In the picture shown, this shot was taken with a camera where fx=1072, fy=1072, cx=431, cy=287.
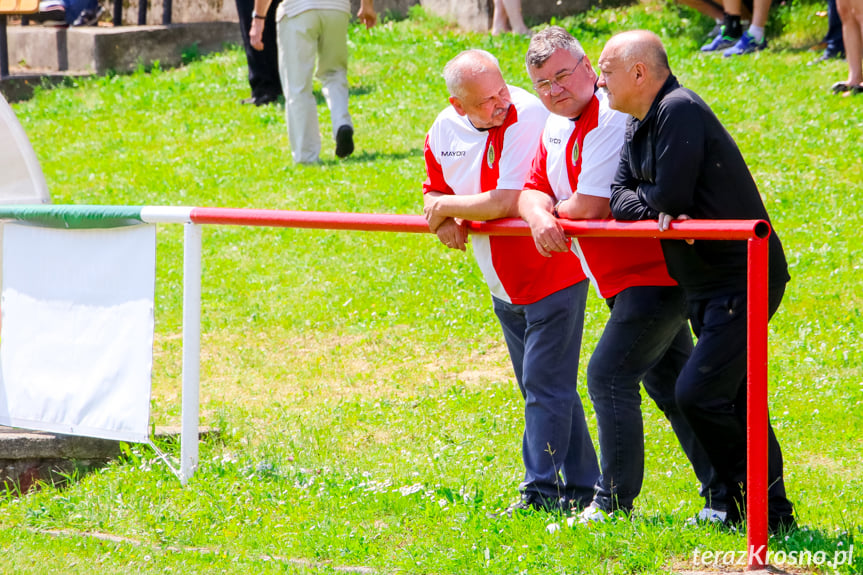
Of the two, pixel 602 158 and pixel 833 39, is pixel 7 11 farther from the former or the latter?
pixel 602 158

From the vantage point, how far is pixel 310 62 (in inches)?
390

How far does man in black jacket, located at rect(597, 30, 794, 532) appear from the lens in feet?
11.7

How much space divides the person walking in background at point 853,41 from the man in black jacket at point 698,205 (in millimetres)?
6633

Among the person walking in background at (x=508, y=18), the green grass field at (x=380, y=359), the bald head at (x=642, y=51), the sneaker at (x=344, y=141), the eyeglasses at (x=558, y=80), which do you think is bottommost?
the green grass field at (x=380, y=359)

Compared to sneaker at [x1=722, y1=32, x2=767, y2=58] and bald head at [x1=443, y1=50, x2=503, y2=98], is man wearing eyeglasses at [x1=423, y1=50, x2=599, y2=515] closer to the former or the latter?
bald head at [x1=443, y1=50, x2=503, y2=98]

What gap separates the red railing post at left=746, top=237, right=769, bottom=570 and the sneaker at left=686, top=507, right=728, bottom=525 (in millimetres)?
405

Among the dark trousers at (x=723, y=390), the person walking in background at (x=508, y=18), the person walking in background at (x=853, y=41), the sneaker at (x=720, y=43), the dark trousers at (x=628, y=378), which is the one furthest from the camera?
the person walking in background at (x=508, y=18)

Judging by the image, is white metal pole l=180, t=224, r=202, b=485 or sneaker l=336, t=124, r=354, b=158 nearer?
white metal pole l=180, t=224, r=202, b=485

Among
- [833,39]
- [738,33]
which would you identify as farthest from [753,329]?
[738,33]

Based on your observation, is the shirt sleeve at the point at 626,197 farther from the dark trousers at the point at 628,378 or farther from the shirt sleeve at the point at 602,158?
the dark trousers at the point at 628,378

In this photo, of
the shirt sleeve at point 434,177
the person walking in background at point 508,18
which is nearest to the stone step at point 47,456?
the shirt sleeve at point 434,177

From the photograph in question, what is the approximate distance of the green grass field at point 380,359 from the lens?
4102mm

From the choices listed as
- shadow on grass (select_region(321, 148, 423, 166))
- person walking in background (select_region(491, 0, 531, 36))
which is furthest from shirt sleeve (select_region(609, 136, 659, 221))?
person walking in background (select_region(491, 0, 531, 36))

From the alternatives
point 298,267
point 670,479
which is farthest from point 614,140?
point 298,267
